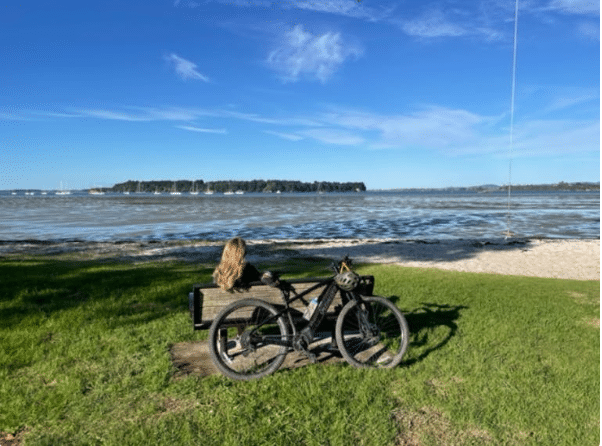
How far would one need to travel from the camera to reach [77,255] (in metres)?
19.0

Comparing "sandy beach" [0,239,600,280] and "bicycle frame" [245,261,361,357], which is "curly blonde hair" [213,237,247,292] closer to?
"bicycle frame" [245,261,361,357]

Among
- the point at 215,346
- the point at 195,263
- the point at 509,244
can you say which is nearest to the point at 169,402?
the point at 215,346

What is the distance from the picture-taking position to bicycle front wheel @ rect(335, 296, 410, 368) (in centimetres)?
489

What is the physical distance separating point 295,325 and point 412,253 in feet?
49.6

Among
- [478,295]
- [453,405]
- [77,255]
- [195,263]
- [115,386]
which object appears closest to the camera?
[453,405]

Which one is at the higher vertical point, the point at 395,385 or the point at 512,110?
the point at 512,110

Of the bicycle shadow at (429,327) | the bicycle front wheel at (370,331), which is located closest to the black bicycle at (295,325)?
the bicycle front wheel at (370,331)

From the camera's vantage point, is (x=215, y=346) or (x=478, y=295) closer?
(x=215, y=346)

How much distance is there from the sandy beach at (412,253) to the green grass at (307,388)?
27.8 ft

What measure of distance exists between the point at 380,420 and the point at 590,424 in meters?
1.80

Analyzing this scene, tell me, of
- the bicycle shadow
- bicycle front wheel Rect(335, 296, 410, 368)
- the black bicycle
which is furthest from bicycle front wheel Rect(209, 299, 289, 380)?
the bicycle shadow

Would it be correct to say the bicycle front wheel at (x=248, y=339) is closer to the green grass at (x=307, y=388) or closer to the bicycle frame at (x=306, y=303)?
the bicycle frame at (x=306, y=303)

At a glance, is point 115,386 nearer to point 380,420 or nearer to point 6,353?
point 6,353

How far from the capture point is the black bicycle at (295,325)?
4730 millimetres
